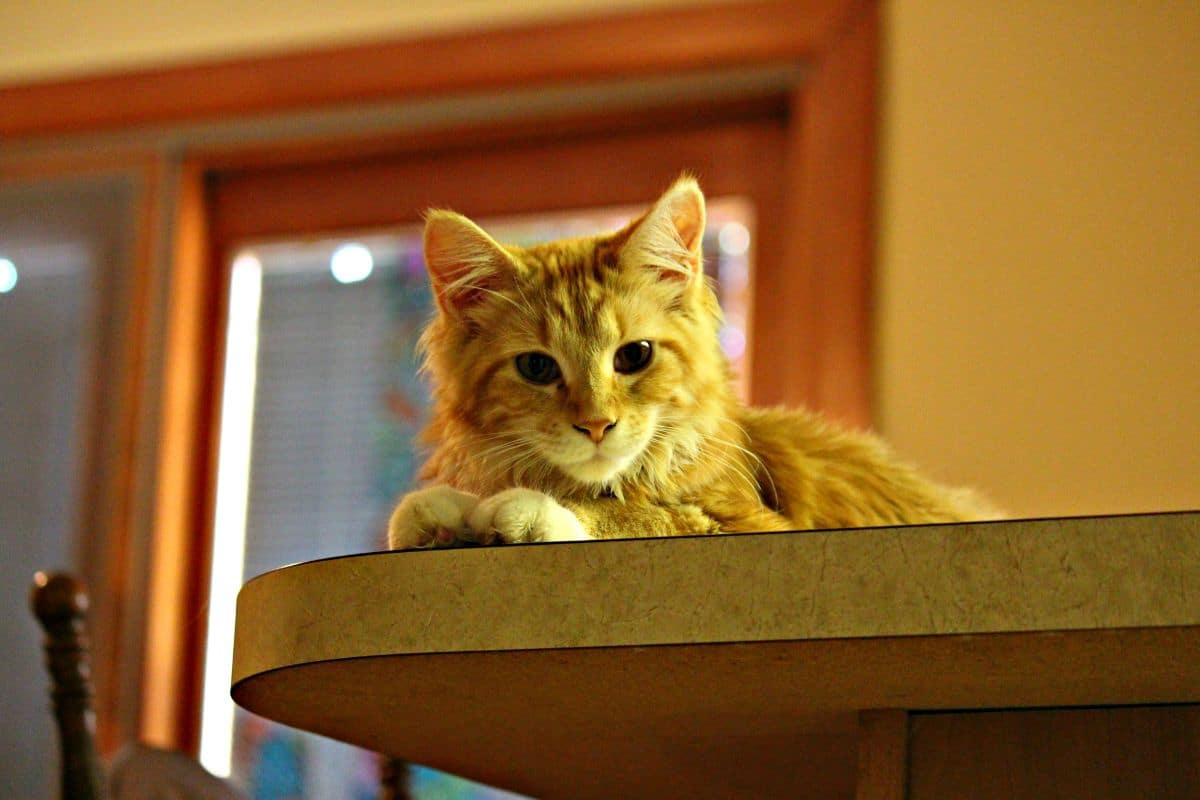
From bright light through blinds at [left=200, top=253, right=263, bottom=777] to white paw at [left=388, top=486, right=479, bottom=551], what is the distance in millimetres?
1311

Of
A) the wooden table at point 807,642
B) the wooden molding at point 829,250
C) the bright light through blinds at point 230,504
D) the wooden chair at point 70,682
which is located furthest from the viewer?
the bright light through blinds at point 230,504

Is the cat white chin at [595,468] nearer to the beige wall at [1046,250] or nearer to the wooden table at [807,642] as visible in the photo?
the wooden table at [807,642]

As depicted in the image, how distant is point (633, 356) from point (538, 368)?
7 centimetres

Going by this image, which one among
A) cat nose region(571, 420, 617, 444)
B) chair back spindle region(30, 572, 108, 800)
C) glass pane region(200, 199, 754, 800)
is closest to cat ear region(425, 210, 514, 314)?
cat nose region(571, 420, 617, 444)

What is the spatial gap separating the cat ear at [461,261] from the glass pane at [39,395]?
1291 millimetres

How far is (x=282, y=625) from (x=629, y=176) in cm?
148

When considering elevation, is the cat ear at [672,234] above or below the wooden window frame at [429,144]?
below

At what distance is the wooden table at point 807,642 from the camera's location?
490mm

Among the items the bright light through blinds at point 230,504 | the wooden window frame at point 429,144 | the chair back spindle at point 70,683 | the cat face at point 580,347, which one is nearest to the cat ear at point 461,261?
the cat face at point 580,347

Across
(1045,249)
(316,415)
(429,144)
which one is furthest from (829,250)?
(316,415)

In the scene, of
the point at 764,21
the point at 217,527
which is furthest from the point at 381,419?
the point at 764,21

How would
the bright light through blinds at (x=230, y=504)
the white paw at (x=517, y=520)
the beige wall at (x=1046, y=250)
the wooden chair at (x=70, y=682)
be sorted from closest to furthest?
the white paw at (x=517, y=520), the wooden chair at (x=70, y=682), the beige wall at (x=1046, y=250), the bright light through blinds at (x=230, y=504)

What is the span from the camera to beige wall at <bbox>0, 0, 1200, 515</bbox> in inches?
64.9

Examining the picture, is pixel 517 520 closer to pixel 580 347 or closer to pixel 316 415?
pixel 580 347
